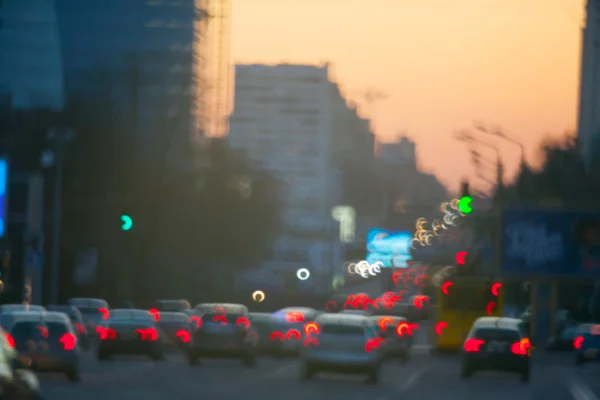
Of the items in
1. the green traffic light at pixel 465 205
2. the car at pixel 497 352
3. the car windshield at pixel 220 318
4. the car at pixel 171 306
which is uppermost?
the green traffic light at pixel 465 205

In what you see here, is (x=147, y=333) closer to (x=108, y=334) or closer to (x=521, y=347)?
(x=108, y=334)

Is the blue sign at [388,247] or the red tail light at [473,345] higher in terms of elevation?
the blue sign at [388,247]

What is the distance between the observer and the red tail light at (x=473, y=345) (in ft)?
119

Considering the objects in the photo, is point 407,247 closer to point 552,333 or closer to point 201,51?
point 552,333

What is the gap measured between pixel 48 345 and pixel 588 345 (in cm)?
2550

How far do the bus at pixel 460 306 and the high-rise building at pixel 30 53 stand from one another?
10487 centimetres

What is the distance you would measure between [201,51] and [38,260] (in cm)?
12402

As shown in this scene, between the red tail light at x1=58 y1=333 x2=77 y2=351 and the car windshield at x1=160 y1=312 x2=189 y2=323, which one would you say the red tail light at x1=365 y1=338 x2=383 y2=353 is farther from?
the car windshield at x1=160 y1=312 x2=189 y2=323

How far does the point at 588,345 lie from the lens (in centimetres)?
4962

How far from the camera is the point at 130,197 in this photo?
7550cm

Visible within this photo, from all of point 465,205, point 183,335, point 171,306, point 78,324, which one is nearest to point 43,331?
point 465,205

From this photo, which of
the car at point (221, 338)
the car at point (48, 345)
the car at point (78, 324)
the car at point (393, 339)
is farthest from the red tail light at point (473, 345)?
the car at point (78, 324)

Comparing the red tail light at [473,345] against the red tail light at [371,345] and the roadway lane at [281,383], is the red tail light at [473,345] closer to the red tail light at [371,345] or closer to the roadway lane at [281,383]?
the roadway lane at [281,383]

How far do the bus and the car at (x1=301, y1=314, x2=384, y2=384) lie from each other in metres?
20.0
